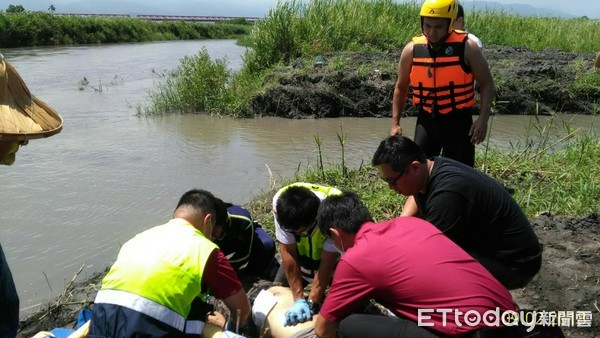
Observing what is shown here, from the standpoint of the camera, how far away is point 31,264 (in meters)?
4.30

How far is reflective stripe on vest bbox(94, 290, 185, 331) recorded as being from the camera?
2.18 m

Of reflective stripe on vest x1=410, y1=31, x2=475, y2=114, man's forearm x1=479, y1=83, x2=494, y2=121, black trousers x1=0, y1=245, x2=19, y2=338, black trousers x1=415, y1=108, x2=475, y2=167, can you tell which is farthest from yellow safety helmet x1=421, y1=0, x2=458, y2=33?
black trousers x1=0, y1=245, x2=19, y2=338

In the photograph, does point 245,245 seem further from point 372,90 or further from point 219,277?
point 372,90

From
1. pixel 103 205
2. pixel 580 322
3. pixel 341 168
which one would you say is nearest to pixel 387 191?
pixel 341 168

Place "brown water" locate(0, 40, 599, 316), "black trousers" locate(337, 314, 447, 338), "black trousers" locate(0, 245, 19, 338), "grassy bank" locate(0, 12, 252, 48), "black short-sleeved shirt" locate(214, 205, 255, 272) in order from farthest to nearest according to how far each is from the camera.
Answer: "grassy bank" locate(0, 12, 252, 48) < "brown water" locate(0, 40, 599, 316) < "black short-sleeved shirt" locate(214, 205, 255, 272) < "black trousers" locate(337, 314, 447, 338) < "black trousers" locate(0, 245, 19, 338)

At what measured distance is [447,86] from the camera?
12.7 ft

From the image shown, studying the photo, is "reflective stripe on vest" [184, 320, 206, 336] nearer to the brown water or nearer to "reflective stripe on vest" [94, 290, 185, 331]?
"reflective stripe on vest" [94, 290, 185, 331]

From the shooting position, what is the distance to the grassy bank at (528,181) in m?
4.34

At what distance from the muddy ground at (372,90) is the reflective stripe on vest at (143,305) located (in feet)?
24.8

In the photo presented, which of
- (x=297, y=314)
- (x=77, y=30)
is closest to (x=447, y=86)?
(x=297, y=314)

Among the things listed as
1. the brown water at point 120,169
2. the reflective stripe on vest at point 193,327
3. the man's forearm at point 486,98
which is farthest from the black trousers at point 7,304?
the man's forearm at point 486,98

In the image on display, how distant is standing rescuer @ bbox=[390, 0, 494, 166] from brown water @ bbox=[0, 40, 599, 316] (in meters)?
2.17

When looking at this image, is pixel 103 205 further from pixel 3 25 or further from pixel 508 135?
pixel 3 25

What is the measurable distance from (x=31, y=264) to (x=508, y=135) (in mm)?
6329
